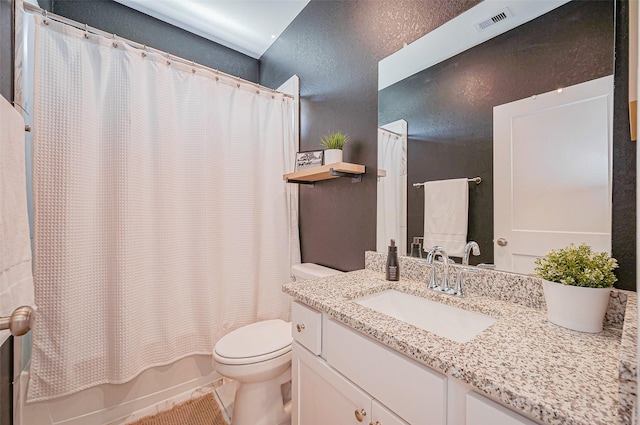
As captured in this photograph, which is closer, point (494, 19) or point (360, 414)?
point (360, 414)

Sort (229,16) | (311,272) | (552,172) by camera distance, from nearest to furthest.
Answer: (552,172) → (311,272) → (229,16)

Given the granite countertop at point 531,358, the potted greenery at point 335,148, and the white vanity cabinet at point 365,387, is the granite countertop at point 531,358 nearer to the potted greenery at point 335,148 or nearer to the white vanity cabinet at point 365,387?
the white vanity cabinet at point 365,387

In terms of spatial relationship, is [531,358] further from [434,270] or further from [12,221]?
[12,221]

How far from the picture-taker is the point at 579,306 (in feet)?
2.23

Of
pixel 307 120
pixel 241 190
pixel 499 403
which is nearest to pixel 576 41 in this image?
pixel 499 403

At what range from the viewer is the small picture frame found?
1648 mm

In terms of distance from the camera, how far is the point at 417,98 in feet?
4.07

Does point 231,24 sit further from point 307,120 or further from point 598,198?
point 598,198

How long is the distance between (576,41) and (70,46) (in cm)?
216

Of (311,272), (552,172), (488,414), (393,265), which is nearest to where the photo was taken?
(488,414)

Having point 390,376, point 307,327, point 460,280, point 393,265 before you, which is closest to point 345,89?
point 393,265

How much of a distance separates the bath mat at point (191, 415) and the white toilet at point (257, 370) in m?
0.22

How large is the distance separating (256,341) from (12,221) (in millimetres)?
1062

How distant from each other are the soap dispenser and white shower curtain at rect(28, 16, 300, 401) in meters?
0.97
